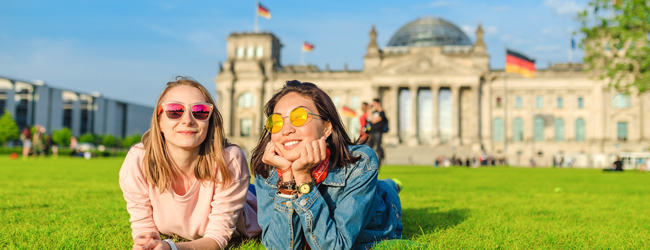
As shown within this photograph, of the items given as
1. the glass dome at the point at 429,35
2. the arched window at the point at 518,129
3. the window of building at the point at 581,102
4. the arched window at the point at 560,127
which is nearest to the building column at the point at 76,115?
the glass dome at the point at 429,35

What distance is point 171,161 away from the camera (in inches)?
141

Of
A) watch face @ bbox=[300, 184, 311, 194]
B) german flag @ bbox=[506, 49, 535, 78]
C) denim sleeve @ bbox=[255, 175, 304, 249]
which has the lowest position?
denim sleeve @ bbox=[255, 175, 304, 249]

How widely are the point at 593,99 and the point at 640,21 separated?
4670 centimetres

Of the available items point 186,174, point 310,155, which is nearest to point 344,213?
point 310,155

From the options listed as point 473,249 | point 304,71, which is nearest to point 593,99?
point 304,71

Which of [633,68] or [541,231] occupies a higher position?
[633,68]

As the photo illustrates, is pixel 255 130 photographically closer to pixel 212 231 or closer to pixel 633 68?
pixel 633 68

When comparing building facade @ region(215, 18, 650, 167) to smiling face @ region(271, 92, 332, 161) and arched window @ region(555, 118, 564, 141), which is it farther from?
smiling face @ region(271, 92, 332, 161)

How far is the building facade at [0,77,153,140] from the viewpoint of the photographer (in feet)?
249

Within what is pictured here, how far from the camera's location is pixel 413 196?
910 cm

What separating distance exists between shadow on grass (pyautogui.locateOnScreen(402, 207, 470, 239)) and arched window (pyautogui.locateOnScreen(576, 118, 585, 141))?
203ft

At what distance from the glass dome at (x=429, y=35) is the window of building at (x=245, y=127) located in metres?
24.7

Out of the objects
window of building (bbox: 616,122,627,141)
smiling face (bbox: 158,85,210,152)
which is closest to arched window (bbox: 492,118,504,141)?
window of building (bbox: 616,122,627,141)

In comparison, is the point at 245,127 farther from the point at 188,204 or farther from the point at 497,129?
the point at 188,204
